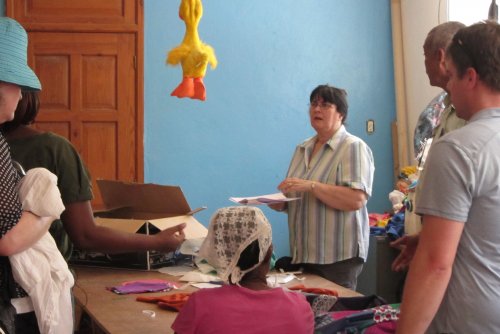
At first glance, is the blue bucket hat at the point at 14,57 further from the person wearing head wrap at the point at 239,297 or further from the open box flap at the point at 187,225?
the open box flap at the point at 187,225

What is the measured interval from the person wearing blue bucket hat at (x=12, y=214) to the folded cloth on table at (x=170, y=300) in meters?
0.79

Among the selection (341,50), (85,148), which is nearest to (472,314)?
(85,148)

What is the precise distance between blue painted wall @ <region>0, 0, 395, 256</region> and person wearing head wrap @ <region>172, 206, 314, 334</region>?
11.9 ft

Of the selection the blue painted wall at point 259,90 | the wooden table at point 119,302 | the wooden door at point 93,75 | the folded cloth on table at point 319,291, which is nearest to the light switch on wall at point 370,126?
the blue painted wall at point 259,90

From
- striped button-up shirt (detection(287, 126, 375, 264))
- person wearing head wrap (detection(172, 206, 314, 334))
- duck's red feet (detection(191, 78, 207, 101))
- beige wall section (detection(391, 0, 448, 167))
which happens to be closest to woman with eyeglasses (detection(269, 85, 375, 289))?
striped button-up shirt (detection(287, 126, 375, 264))

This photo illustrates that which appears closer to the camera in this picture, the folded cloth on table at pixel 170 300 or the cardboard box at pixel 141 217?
the folded cloth on table at pixel 170 300

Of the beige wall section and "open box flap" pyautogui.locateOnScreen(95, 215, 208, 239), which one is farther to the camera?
the beige wall section

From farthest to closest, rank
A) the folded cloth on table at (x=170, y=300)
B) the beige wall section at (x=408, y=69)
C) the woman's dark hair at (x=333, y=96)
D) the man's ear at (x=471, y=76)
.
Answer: the beige wall section at (x=408, y=69), the woman's dark hair at (x=333, y=96), the folded cloth on table at (x=170, y=300), the man's ear at (x=471, y=76)

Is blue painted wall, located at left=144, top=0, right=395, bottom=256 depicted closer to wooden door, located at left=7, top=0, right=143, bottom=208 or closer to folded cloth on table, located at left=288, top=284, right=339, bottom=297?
wooden door, located at left=7, top=0, right=143, bottom=208

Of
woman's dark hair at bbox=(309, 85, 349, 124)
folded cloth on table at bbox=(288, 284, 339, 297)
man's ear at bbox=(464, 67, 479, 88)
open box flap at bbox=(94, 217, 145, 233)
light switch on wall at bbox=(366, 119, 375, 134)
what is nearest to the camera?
man's ear at bbox=(464, 67, 479, 88)

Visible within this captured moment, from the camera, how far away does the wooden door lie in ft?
17.5

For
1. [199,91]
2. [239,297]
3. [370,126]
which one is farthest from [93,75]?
[239,297]

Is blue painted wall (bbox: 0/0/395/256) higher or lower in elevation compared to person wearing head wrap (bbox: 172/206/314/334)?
higher

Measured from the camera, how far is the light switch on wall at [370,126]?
6.20 metres
